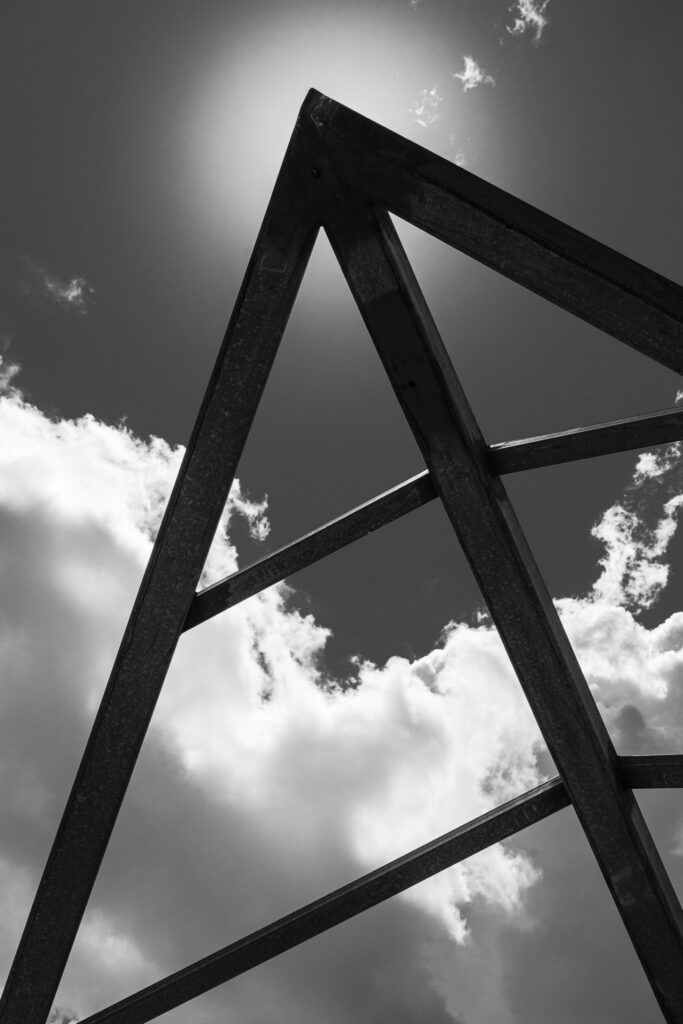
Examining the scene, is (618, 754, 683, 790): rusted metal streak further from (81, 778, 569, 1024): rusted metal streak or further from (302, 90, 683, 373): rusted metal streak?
(302, 90, 683, 373): rusted metal streak

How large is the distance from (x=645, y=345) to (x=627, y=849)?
4.19 m

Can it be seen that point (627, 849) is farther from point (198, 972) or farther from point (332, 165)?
point (332, 165)

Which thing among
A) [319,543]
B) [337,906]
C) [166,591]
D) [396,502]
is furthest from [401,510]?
[337,906]

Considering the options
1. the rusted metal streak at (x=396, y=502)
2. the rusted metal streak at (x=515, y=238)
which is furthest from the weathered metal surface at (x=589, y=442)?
the rusted metal streak at (x=515, y=238)

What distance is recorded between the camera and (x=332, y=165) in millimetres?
4016

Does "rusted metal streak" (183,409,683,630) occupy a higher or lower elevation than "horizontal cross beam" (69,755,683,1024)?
higher

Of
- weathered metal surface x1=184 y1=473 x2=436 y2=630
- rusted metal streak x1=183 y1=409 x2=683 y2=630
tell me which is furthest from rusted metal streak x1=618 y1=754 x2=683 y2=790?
weathered metal surface x1=184 y1=473 x2=436 y2=630

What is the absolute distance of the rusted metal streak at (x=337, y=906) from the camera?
18.9ft

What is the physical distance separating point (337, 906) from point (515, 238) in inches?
196

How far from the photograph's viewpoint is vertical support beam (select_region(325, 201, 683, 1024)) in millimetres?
4297

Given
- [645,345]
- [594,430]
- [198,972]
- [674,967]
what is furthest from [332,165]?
[674,967]

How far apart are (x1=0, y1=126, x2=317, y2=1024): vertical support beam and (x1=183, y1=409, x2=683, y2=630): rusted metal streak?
0.29 metres

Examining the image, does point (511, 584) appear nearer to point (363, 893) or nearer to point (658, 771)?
point (658, 771)

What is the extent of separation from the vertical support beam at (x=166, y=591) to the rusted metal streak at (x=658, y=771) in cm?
361
